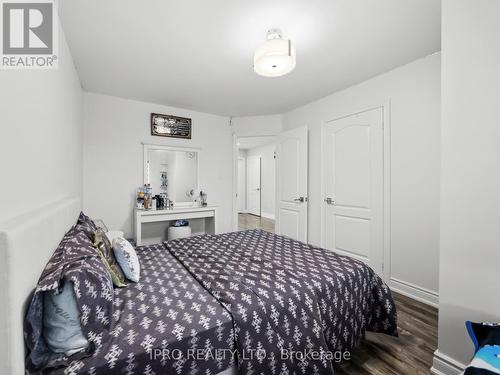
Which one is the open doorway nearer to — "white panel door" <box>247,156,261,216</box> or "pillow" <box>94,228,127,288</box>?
"white panel door" <box>247,156,261,216</box>

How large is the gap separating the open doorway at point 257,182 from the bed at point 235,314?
471cm

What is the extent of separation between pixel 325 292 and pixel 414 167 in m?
1.82

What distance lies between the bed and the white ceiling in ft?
5.19

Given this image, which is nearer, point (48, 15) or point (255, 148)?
point (48, 15)

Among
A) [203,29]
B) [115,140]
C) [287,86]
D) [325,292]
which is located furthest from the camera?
[115,140]

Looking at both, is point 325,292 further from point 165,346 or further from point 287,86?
point 287,86

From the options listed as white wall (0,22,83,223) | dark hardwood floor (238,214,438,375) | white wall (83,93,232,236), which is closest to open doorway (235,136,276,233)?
white wall (83,93,232,236)

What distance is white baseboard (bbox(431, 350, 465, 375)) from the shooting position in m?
1.34

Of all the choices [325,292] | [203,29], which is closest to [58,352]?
[325,292]

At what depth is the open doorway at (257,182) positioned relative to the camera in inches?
279

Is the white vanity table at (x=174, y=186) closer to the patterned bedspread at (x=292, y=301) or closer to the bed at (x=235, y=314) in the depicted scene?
the patterned bedspread at (x=292, y=301)

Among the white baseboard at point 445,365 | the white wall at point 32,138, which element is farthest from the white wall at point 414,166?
the white wall at point 32,138

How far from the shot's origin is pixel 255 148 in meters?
7.81

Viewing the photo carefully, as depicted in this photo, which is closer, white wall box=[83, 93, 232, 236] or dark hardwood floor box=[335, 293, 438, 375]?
dark hardwood floor box=[335, 293, 438, 375]
